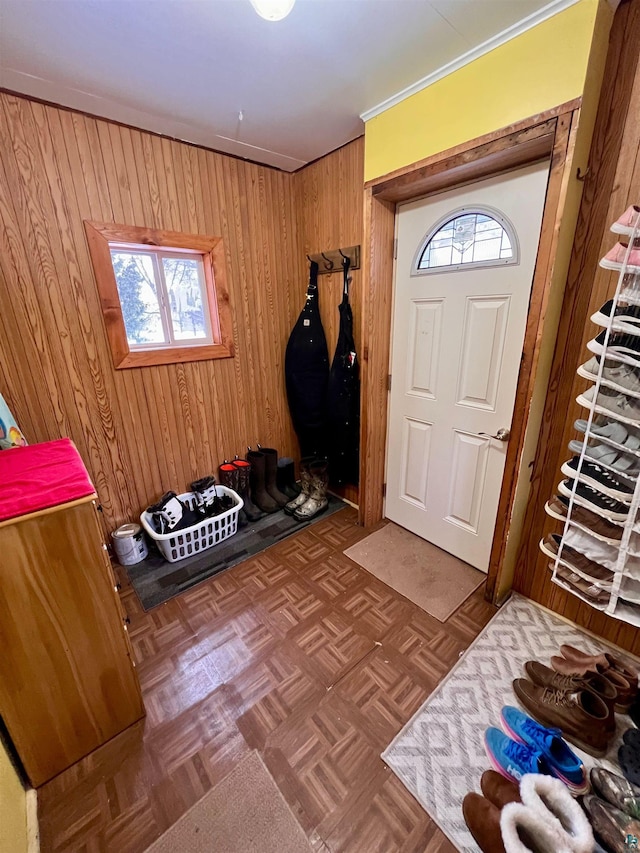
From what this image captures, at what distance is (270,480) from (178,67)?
7.44 feet

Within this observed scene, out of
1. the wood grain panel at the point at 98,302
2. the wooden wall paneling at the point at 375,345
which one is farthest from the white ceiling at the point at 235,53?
the wooden wall paneling at the point at 375,345

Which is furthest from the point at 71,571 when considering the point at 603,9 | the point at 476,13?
the point at 603,9

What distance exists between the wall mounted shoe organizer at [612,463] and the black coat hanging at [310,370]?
1.57m

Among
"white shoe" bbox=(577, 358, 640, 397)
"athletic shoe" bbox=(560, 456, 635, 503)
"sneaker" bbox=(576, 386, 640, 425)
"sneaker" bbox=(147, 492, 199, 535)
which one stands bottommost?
"sneaker" bbox=(147, 492, 199, 535)

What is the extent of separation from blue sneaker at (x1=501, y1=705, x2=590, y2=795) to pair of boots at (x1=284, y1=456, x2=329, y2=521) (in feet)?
5.11

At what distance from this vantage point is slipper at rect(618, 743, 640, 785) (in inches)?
42.0

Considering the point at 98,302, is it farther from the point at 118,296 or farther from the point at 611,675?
the point at 611,675

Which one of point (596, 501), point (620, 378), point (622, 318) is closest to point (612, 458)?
point (596, 501)

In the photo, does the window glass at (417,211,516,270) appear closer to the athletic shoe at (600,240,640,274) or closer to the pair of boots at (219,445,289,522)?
the athletic shoe at (600,240,640,274)

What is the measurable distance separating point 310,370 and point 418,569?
1.51 meters

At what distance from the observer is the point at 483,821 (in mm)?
948

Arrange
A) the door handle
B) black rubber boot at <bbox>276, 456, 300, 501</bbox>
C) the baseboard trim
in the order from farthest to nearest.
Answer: black rubber boot at <bbox>276, 456, 300, 501</bbox>, the door handle, the baseboard trim

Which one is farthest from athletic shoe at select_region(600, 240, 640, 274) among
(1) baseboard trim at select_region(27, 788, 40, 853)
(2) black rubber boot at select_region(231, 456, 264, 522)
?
(1) baseboard trim at select_region(27, 788, 40, 853)

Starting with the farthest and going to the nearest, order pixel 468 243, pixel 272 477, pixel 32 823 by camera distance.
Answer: pixel 272 477 → pixel 468 243 → pixel 32 823
